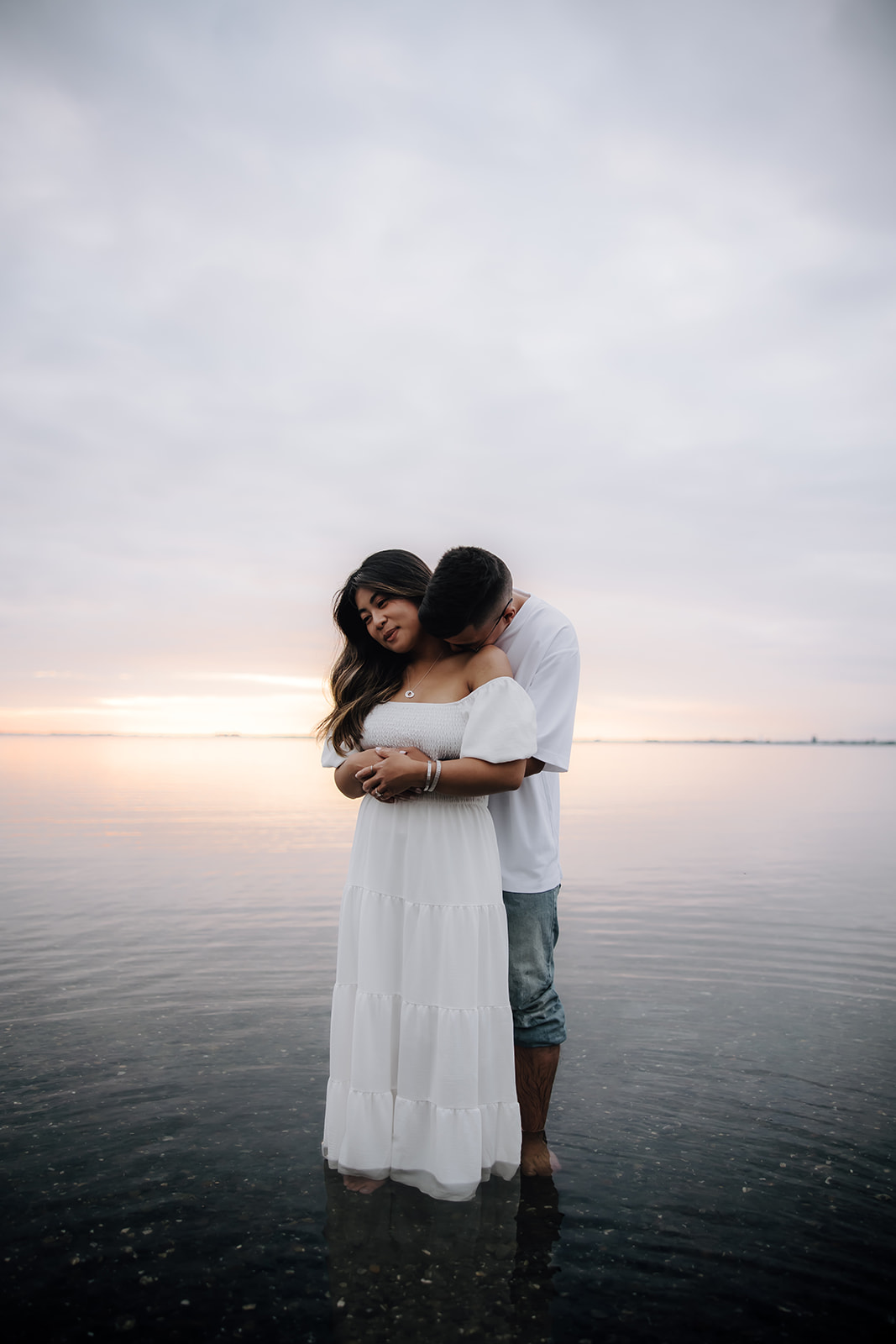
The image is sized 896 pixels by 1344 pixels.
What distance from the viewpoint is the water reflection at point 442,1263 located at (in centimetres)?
265

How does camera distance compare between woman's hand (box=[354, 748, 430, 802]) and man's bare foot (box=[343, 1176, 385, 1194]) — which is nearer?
woman's hand (box=[354, 748, 430, 802])

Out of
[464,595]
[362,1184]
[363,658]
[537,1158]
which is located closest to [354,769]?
[363,658]

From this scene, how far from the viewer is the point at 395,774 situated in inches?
122

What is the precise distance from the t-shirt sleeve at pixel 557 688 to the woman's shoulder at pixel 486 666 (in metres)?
0.17

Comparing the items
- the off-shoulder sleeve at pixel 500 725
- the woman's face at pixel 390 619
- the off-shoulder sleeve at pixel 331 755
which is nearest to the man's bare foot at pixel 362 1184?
the off-shoulder sleeve at pixel 331 755

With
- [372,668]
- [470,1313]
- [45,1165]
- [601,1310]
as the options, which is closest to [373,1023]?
[470,1313]

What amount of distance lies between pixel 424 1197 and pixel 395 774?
1773 millimetres

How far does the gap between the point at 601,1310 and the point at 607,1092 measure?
1.91 m

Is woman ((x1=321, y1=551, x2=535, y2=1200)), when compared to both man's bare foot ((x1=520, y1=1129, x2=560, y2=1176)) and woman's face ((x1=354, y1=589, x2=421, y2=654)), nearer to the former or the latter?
Result: woman's face ((x1=354, y1=589, x2=421, y2=654))

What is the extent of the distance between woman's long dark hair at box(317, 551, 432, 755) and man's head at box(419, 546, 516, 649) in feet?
0.75

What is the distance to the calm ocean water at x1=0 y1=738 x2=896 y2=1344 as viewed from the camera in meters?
2.76

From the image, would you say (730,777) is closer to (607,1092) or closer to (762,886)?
(762,886)

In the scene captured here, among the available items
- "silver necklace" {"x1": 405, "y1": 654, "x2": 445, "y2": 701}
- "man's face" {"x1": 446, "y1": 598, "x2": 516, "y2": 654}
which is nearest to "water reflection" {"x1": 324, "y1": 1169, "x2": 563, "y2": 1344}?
"silver necklace" {"x1": 405, "y1": 654, "x2": 445, "y2": 701}

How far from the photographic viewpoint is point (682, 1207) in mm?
3373
